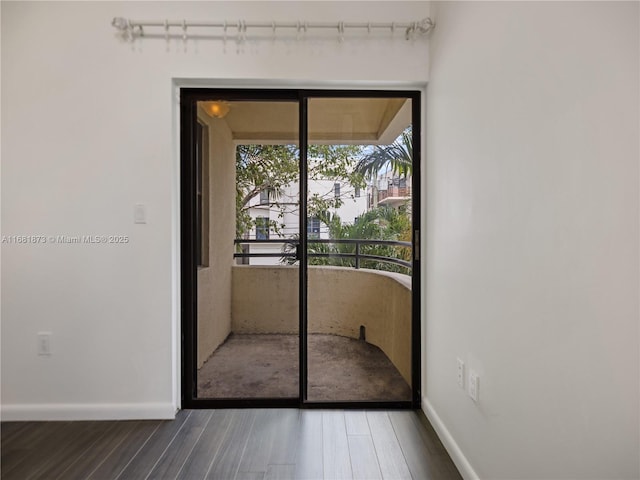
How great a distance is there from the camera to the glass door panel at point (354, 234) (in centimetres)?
227

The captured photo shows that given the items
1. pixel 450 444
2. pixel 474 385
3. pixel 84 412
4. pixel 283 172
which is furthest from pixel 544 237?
pixel 84 412

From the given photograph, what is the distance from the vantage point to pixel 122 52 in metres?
2.12

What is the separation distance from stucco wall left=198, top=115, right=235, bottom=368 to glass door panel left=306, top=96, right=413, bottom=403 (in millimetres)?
507

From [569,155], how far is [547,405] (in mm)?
713

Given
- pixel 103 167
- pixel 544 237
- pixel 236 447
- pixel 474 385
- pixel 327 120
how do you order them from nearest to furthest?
pixel 544 237, pixel 474 385, pixel 236 447, pixel 103 167, pixel 327 120

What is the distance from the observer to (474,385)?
1539mm

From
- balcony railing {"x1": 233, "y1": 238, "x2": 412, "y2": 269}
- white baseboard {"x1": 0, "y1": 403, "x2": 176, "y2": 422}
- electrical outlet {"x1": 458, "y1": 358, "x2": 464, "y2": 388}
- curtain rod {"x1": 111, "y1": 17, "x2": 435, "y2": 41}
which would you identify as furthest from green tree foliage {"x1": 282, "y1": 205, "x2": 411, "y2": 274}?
white baseboard {"x1": 0, "y1": 403, "x2": 176, "y2": 422}

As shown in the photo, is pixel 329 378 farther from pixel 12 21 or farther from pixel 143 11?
pixel 12 21

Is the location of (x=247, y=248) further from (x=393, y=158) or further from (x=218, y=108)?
(x=393, y=158)

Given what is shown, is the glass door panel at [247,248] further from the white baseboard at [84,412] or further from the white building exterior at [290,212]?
the white baseboard at [84,412]

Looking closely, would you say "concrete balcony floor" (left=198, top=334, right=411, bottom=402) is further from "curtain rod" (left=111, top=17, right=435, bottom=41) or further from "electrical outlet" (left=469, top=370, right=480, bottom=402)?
"curtain rod" (left=111, top=17, right=435, bottom=41)

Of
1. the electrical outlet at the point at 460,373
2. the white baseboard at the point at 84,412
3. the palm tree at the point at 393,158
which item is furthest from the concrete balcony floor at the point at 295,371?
the palm tree at the point at 393,158

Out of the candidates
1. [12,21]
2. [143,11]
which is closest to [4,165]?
[12,21]

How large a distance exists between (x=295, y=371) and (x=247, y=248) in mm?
825
